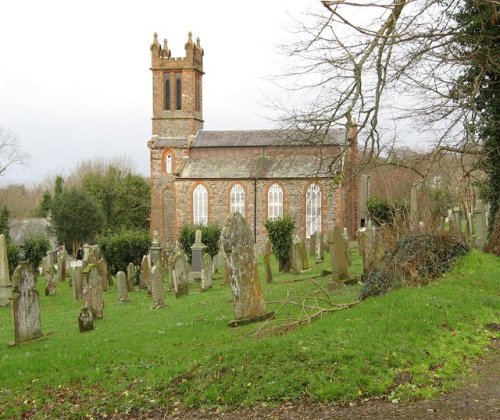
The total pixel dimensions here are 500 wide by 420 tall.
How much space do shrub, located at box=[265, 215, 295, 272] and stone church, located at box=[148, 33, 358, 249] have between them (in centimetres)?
1911

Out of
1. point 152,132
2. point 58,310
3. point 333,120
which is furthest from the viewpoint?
point 152,132

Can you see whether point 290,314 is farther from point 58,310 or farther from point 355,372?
point 58,310

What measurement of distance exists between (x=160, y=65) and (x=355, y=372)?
48354 mm

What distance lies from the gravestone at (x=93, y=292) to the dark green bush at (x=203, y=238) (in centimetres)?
1210

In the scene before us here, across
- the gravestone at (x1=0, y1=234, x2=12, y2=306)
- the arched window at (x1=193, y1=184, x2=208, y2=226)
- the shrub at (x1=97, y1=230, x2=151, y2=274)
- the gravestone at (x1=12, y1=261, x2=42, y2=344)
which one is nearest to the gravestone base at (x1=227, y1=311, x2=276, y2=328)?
the gravestone at (x1=12, y1=261, x2=42, y2=344)

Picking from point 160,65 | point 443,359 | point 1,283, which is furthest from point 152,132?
point 443,359

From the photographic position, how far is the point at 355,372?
7.15 m

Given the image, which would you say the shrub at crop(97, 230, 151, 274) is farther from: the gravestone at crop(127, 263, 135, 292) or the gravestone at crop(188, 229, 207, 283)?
the gravestone at crop(127, 263, 135, 292)

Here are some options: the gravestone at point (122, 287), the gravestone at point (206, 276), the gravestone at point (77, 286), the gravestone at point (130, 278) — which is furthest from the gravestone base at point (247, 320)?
the gravestone at point (130, 278)

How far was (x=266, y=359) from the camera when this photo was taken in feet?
25.1

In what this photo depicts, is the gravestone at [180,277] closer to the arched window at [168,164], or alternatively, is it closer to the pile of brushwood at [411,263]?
the pile of brushwood at [411,263]

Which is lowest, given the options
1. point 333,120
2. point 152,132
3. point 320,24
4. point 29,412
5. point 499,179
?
point 29,412

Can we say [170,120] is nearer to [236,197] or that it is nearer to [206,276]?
[236,197]

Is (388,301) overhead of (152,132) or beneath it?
beneath
